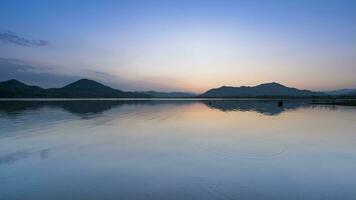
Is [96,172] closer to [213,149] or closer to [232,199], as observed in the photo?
[232,199]

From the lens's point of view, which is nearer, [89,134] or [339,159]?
[339,159]

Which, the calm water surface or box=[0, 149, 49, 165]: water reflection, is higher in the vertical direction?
box=[0, 149, 49, 165]: water reflection

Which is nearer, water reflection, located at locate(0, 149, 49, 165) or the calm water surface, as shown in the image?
the calm water surface

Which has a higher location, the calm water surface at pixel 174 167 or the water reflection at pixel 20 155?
the water reflection at pixel 20 155

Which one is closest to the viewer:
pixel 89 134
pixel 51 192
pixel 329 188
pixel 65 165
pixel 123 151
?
pixel 51 192

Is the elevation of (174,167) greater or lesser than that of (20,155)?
lesser

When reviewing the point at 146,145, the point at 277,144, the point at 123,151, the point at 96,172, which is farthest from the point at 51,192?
the point at 277,144

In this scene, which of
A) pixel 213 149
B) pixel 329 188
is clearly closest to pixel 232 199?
pixel 329 188

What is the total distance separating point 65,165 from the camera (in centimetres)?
1045

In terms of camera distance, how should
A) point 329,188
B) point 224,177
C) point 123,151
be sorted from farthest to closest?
1. point 123,151
2. point 224,177
3. point 329,188

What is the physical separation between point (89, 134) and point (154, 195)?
1203cm

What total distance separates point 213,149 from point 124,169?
208 inches

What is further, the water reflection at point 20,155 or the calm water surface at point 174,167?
the water reflection at point 20,155

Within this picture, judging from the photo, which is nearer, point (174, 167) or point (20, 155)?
point (174, 167)
